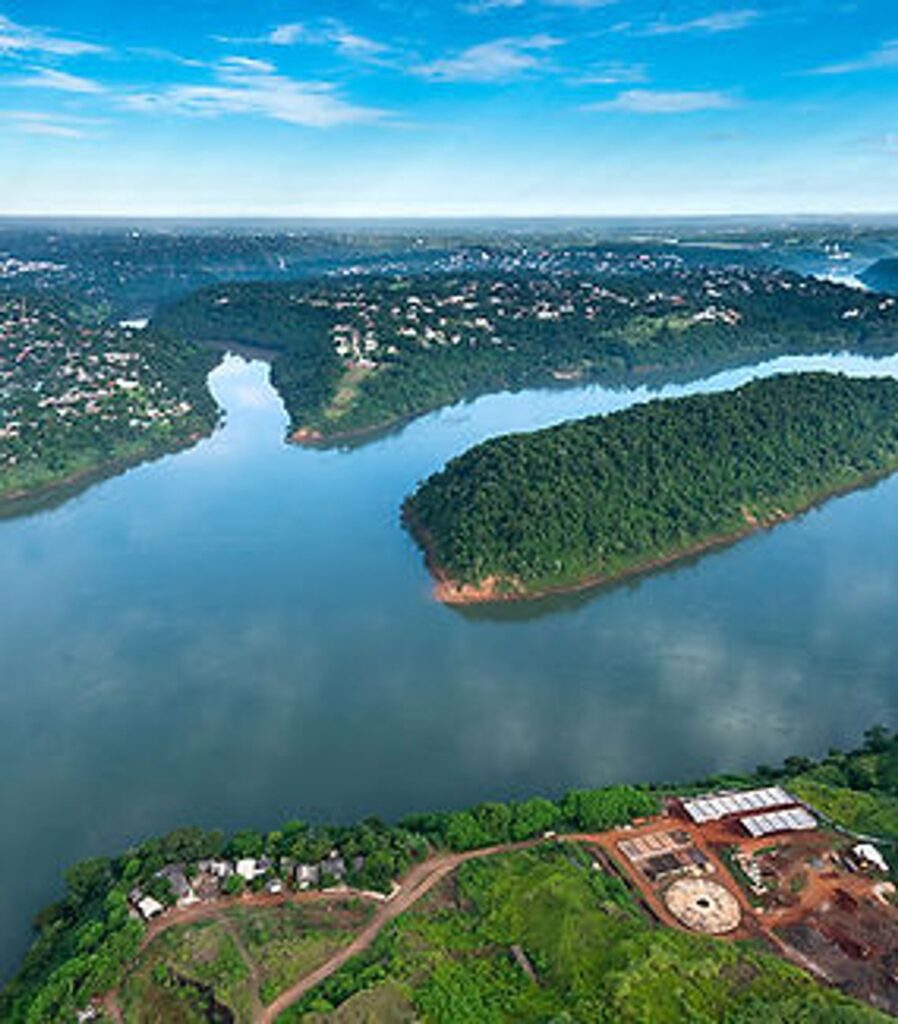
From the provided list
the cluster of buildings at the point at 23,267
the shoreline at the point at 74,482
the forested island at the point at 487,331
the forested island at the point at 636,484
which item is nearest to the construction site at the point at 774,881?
the forested island at the point at 636,484

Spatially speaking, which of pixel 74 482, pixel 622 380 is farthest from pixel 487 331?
pixel 74 482

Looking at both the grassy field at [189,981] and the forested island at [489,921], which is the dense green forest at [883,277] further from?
the grassy field at [189,981]

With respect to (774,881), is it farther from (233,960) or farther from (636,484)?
(636,484)

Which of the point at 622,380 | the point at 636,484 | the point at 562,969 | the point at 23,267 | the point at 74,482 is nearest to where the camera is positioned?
the point at 562,969

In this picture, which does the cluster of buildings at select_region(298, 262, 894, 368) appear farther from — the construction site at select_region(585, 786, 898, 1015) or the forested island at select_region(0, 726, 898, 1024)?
the construction site at select_region(585, 786, 898, 1015)

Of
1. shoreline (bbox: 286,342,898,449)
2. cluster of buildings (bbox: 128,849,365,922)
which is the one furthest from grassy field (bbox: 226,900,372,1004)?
shoreline (bbox: 286,342,898,449)

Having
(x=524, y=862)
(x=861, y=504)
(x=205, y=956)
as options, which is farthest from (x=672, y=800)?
(x=861, y=504)

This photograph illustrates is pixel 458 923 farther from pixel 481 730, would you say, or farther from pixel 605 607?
pixel 605 607
